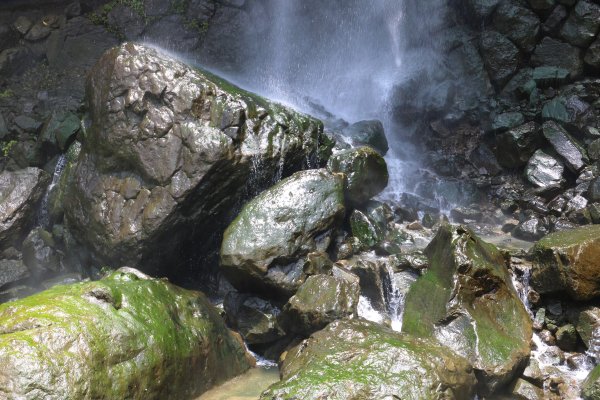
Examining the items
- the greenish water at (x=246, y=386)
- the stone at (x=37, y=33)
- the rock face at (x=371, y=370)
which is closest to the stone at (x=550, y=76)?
the rock face at (x=371, y=370)

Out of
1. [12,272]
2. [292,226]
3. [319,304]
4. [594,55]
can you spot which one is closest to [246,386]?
[319,304]

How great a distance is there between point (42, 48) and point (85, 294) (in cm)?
1130

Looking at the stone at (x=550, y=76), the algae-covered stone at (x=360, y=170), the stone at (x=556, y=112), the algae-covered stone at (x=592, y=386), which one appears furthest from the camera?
the stone at (x=550, y=76)

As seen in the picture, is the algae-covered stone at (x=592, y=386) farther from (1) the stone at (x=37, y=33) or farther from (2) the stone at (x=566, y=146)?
(1) the stone at (x=37, y=33)

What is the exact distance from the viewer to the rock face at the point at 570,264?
619 centimetres

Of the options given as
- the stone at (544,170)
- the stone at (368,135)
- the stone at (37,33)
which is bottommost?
the stone at (544,170)

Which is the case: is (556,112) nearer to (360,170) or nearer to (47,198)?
(360,170)

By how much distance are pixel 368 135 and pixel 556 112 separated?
4.61 m

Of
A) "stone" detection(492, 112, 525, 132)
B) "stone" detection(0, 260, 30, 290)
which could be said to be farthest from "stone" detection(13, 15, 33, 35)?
"stone" detection(492, 112, 525, 132)

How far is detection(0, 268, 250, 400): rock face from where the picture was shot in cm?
409

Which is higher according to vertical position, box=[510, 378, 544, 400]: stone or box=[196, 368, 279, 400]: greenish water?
box=[510, 378, 544, 400]: stone

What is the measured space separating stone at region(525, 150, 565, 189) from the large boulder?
10.7 metres

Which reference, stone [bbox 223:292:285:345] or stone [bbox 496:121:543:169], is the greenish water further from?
stone [bbox 496:121:543:169]

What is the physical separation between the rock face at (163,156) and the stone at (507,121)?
6.19 meters
